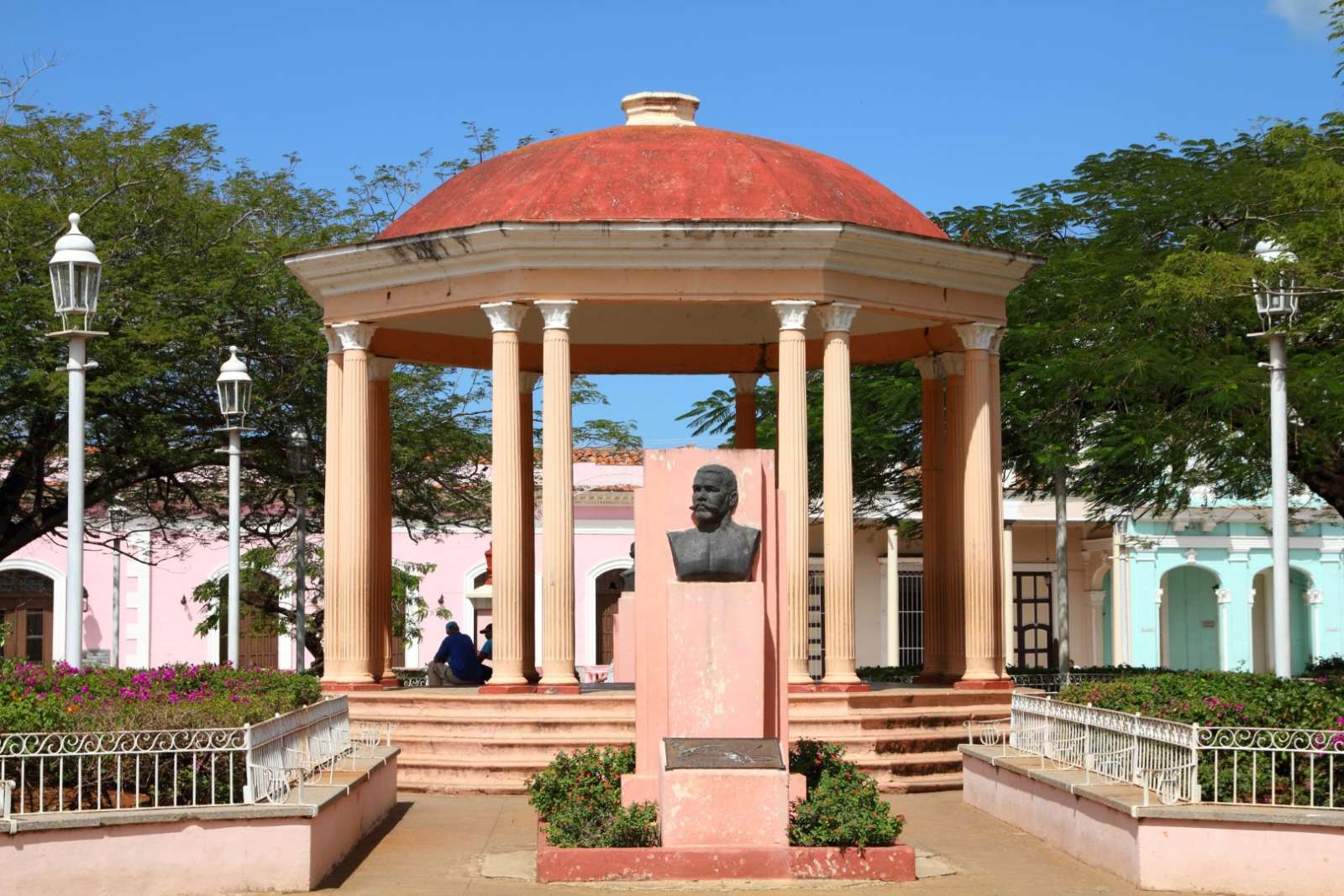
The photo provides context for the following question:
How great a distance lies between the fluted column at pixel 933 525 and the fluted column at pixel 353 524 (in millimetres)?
6825

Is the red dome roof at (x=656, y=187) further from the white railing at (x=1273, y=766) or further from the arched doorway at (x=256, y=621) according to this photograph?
the arched doorway at (x=256, y=621)

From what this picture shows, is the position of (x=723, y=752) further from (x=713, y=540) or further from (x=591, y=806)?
(x=713, y=540)

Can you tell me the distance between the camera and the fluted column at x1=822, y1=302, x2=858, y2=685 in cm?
2056

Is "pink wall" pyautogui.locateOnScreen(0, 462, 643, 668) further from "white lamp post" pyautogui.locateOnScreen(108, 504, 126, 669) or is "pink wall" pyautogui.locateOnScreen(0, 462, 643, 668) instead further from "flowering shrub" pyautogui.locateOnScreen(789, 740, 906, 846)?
"flowering shrub" pyautogui.locateOnScreen(789, 740, 906, 846)

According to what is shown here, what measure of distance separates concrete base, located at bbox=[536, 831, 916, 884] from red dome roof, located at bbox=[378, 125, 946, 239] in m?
9.17

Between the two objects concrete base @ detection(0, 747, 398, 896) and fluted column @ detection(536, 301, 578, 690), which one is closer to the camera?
concrete base @ detection(0, 747, 398, 896)

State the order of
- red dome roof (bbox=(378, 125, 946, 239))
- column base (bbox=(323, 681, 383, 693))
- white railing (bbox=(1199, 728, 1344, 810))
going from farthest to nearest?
column base (bbox=(323, 681, 383, 693))
red dome roof (bbox=(378, 125, 946, 239))
white railing (bbox=(1199, 728, 1344, 810))

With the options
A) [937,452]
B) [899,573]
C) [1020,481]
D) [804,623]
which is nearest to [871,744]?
[804,623]

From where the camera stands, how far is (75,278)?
52.5 feet

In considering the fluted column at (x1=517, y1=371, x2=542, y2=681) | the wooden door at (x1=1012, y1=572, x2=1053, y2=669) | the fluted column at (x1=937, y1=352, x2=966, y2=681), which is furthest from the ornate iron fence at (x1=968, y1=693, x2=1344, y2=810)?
the wooden door at (x1=1012, y1=572, x2=1053, y2=669)

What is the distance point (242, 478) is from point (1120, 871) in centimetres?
2076

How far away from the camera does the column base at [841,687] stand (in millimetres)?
20281

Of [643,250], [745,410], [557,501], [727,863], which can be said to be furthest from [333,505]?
[727,863]

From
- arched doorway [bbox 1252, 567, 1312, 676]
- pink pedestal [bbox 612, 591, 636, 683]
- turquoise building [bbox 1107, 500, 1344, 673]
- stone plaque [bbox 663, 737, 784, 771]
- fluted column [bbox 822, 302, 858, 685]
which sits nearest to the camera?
stone plaque [bbox 663, 737, 784, 771]
